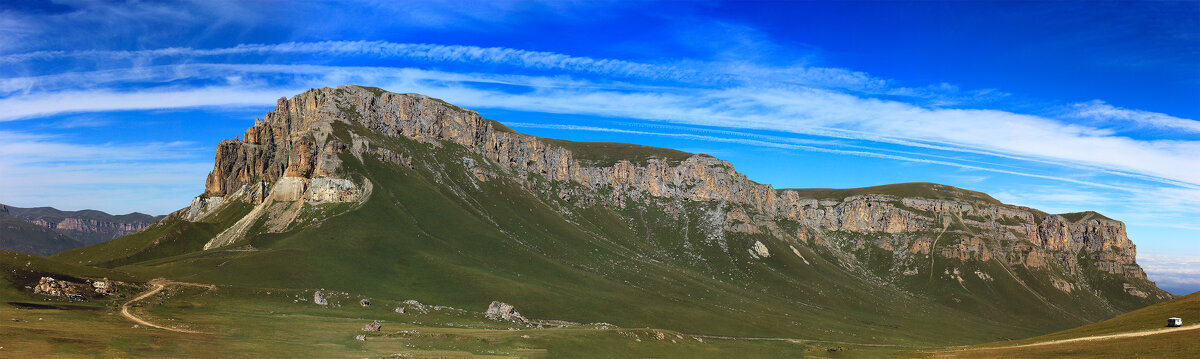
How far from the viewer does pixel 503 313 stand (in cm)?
16662

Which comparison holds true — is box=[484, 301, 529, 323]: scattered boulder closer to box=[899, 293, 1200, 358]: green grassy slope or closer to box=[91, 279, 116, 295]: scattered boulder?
box=[91, 279, 116, 295]: scattered boulder

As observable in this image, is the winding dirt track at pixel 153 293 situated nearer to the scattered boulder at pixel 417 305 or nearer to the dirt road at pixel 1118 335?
the scattered boulder at pixel 417 305

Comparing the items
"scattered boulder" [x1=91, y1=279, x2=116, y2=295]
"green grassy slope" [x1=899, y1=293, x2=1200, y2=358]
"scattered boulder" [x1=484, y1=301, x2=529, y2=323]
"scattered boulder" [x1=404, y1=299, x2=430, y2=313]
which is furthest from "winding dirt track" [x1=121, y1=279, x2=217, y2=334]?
"green grassy slope" [x1=899, y1=293, x2=1200, y2=358]

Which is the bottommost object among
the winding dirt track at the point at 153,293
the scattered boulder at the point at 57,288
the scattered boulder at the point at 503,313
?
the scattered boulder at the point at 503,313

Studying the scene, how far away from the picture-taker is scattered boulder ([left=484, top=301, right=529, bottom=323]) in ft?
540

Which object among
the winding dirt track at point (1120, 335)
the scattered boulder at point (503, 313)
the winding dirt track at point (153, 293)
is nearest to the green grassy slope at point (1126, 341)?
the winding dirt track at point (1120, 335)

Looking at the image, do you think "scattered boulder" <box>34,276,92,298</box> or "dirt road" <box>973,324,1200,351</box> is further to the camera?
"scattered boulder" <box>34,276,92,298</box>

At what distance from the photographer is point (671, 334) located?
12631 centimetres

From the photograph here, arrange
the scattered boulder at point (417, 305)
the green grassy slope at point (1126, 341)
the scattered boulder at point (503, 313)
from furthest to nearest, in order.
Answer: the scattered boulder at point (503, 313) → the scattered boulder at point (417, 305) → the green grassy slope at point (1126, 341)

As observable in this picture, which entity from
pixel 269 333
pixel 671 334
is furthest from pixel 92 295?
pixel 671 334

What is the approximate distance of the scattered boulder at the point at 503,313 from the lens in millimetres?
164625

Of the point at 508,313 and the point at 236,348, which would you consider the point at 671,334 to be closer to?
the point at 508,313

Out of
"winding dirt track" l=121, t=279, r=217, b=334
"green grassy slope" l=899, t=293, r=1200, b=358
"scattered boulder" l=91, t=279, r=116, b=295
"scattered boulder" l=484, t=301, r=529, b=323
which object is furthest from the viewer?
"scattered boulder" l=484, t=301, r=529, b=323

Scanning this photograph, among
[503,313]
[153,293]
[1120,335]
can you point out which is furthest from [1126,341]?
[153,293]
